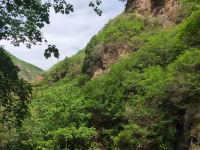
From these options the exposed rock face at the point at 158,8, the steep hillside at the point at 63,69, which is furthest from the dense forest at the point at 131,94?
the steep hillside at the point at 63,69

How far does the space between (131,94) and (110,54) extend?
21.6m

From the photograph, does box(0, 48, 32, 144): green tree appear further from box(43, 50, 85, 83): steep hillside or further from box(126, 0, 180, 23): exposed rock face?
box(43, 50, 85, 83): steep hillside

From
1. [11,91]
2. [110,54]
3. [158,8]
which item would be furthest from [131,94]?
[11,91]

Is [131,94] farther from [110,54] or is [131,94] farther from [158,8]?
[158,8]

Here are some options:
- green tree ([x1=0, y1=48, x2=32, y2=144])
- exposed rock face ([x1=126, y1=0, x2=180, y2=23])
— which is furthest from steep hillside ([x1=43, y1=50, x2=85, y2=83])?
green tree ([x1=0, y1=48, x2=32, y2=144])

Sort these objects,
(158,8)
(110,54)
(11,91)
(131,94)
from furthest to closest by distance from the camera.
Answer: (158,8) → (110,54) → (131,94) → (11,91)

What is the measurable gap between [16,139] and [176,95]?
27.0 m

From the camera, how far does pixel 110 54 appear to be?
7362cm

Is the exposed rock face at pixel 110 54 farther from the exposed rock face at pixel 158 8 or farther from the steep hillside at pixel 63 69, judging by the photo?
the steep hillside at pixel 63 69

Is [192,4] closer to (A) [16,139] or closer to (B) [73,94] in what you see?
(B) [73,94]

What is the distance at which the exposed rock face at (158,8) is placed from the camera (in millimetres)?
75169

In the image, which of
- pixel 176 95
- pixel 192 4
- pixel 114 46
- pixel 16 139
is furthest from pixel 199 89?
pixel 114 46

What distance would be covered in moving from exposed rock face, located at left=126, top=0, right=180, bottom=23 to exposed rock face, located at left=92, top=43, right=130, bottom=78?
860cm

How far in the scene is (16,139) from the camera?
12.5 meters
